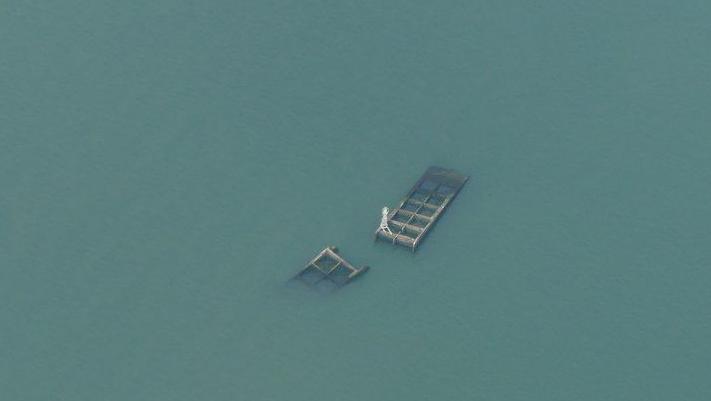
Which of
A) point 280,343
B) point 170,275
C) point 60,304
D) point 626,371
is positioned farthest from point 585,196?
point 60,304

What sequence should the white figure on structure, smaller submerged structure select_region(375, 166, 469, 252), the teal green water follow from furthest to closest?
smaller submerged structure select_region(375, 166, 469, 252)
the white figure on structure
the teal green water

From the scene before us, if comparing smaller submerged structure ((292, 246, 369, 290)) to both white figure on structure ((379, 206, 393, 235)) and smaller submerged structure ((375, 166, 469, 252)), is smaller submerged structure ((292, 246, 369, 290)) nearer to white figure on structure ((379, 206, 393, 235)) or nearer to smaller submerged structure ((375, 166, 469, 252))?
white figure on structure ((379, 206, 393, 235))

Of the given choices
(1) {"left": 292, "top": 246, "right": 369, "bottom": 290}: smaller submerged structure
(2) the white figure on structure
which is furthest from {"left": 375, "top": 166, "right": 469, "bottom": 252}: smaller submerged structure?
(1) {"left": 292, "top": 246, "right": 369, "bottom": 290}: smaller submerged structure

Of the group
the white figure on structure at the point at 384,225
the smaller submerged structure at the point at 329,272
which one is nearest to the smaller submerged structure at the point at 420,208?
the white figure on structure at the point at 384,225

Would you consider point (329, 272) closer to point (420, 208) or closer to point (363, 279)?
point (363, 279)

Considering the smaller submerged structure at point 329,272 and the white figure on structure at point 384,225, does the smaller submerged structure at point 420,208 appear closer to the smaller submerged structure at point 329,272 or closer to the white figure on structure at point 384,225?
the white figure on structure at point 384,225

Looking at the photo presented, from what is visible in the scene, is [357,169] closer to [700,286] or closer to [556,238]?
[556,238]
